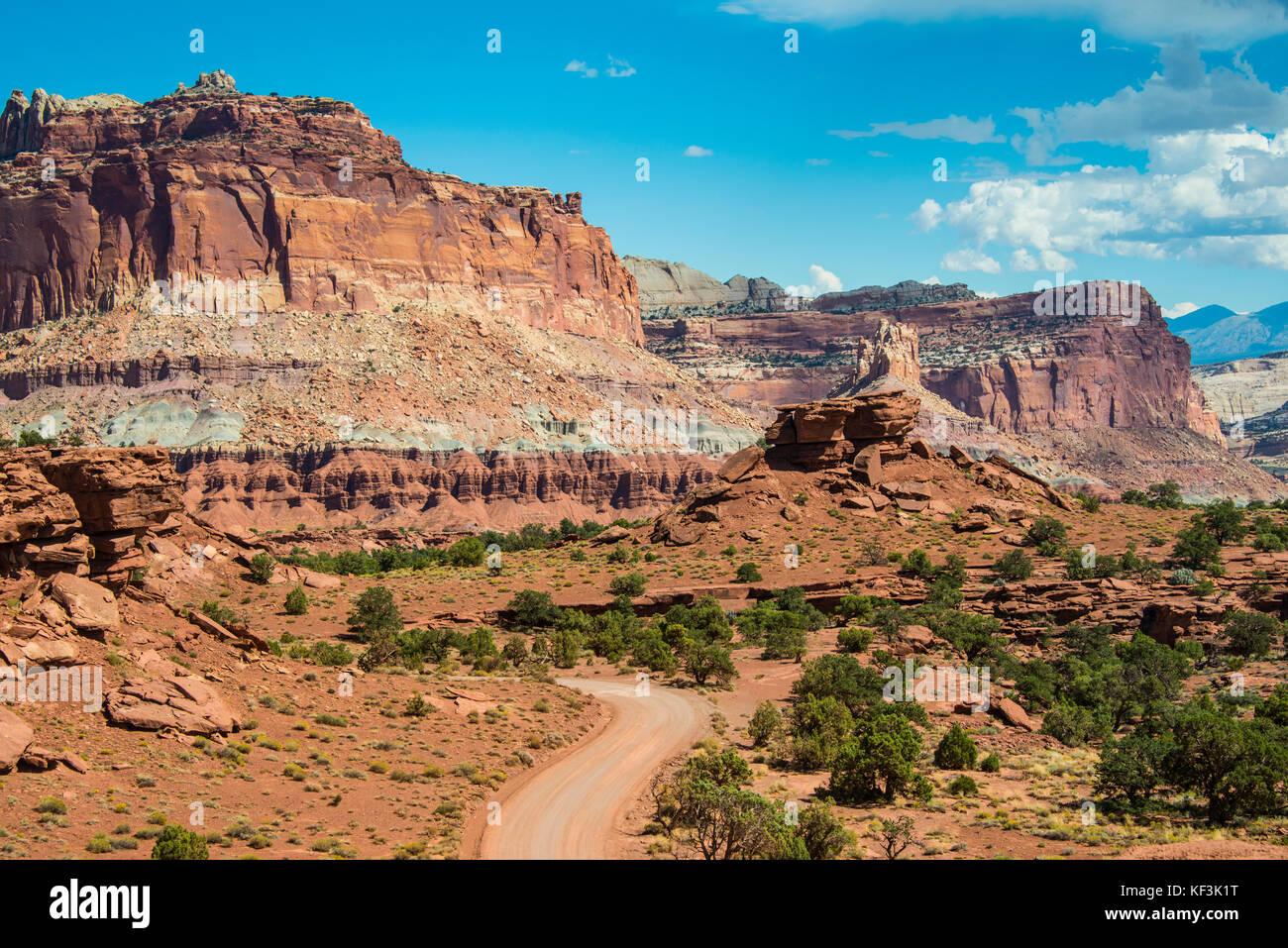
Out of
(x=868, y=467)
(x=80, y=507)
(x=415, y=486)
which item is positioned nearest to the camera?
(x=80, y=507)

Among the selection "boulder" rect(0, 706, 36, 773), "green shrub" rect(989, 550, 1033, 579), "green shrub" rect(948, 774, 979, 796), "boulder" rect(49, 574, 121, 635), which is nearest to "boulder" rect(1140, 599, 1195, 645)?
"green shrub" rect(989, 550, 1033, 579)

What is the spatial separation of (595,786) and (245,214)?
13554 centimetres

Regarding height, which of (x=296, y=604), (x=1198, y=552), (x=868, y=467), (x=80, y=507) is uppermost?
(x=868, y=467)

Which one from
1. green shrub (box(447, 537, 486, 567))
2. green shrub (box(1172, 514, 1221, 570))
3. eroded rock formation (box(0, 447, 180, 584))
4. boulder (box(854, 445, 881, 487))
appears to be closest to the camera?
eroded rock formation (box(0, 447, 180, 584))

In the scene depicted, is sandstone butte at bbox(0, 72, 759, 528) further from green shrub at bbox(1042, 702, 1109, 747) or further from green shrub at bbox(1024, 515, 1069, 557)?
green shrub at bbox(1042, 702, 1109, 747)

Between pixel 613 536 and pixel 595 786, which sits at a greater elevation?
pixel 613 536

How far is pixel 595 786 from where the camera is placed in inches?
1075

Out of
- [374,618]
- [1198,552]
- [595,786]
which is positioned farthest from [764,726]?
[1198,552]

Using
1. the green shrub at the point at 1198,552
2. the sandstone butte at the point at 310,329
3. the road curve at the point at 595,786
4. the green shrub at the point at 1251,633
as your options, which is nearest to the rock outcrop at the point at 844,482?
the green shrub at the point at 1198,552

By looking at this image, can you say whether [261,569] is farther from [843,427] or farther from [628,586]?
[843,427]

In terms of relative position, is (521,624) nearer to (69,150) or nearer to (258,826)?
(258,826)

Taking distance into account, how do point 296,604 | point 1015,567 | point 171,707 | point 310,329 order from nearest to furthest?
point 171,707 < point 296,604 < point 1015,567 < point 310,329

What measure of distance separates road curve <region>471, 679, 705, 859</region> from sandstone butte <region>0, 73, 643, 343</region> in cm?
12067

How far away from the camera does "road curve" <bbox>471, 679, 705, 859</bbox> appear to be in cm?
2225
